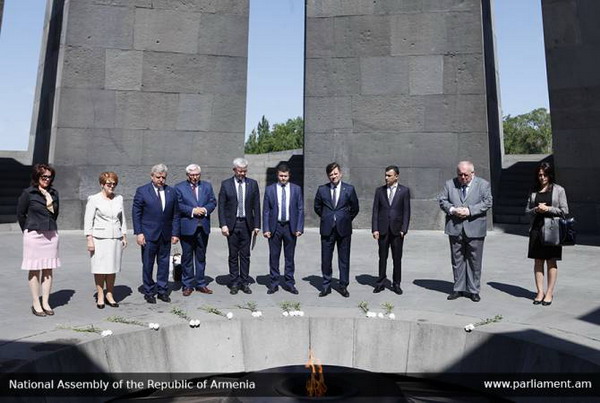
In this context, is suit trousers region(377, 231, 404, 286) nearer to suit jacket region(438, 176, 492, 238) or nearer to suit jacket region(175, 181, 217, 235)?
suit jacket region(438, 176, 492, 238)

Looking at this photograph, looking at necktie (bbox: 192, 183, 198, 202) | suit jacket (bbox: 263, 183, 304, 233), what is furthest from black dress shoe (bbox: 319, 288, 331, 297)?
necktie (bbox: 192, 183, 198, 202)

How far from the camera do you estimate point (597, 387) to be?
4305 millimetres

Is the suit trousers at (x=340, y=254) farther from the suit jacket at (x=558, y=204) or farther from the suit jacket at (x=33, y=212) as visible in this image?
the suit jacket at (x=33, y=212)

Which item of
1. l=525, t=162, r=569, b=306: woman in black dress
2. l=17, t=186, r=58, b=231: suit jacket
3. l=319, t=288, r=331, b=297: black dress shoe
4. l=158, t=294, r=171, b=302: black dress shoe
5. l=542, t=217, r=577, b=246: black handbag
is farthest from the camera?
l=319, t=288, r=331, b=297: black dress shoe

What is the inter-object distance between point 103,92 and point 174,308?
9008mm

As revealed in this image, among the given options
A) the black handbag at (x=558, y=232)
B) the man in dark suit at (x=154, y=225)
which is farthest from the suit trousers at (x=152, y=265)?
the black handbag at (x=558, y=232)

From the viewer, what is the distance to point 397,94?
1393cm

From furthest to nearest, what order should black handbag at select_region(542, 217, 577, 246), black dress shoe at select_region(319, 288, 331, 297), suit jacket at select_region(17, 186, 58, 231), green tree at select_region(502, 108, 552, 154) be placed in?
green tree at select_region(502, 108, 552, 154) < black dress shoe at select_region(319, 288, 331, 297) < black handbag at select_region(542, 217, 577, 246) < suit jacket at select_region(17, 186, 58, 231)

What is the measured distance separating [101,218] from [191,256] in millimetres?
1430

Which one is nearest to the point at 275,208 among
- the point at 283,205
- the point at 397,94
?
the point at 283,205

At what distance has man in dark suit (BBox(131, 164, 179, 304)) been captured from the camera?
21.8 feet

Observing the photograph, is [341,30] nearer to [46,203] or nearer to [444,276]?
[444,276]

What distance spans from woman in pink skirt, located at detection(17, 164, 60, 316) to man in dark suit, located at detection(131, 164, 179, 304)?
3.36 feet

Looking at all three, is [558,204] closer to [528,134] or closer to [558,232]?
[558,232]
